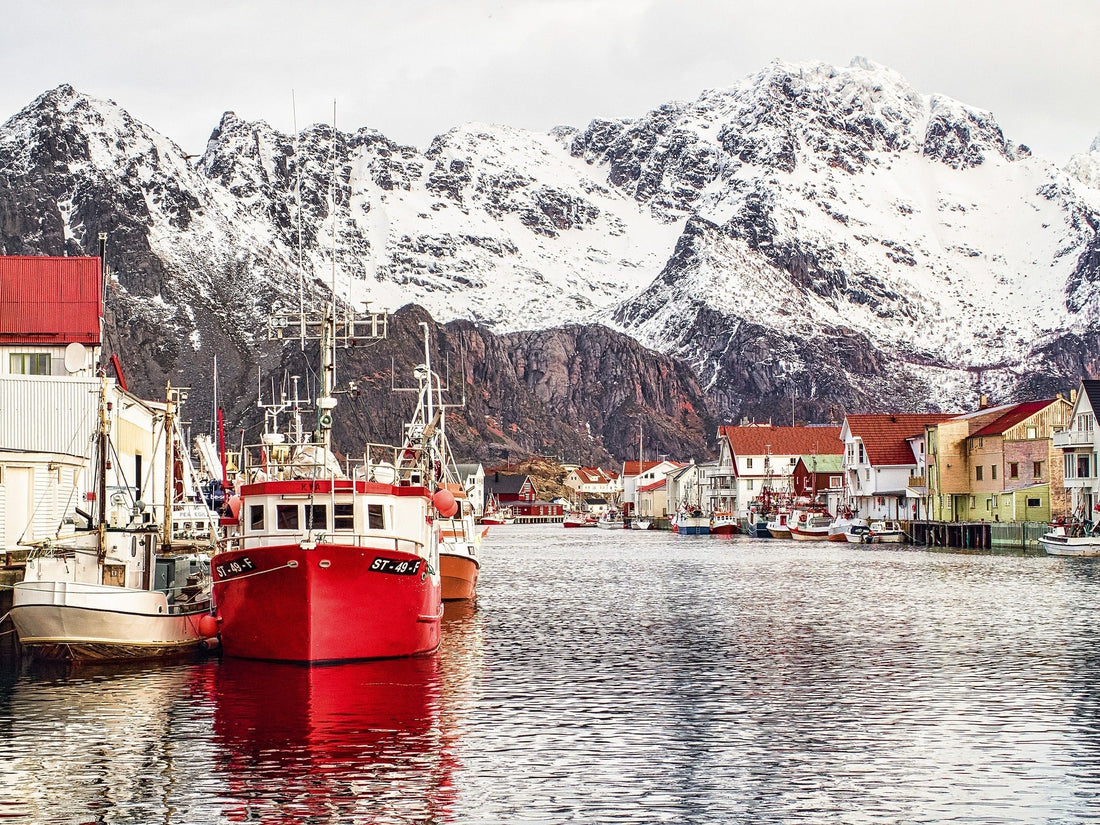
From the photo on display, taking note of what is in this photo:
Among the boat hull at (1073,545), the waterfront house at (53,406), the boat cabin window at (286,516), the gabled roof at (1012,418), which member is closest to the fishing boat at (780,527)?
the gabled roof at (1012,418)

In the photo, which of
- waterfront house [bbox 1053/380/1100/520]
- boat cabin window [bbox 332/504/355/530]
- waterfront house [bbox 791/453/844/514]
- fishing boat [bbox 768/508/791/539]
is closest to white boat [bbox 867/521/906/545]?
fishing boat [bbox 768/508/791/539]

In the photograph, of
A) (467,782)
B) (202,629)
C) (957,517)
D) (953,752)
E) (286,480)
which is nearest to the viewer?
(467,782)

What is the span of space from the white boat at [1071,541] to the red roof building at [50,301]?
6665 cm

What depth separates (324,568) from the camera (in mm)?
37094

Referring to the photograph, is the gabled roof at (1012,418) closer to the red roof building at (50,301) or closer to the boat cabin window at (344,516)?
the red roof building at (50,301)

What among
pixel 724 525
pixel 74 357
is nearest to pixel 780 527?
pixel 724 525

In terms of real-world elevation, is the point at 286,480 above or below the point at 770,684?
above

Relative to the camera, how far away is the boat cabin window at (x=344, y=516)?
129 feet

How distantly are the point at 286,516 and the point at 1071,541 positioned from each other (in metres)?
74.8

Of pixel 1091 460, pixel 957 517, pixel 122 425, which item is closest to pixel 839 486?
pixel 957 517

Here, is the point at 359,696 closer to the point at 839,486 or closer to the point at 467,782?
the point at 467,782

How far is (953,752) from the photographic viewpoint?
27828 millimetres

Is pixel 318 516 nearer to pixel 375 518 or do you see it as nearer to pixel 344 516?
pixel 344 516

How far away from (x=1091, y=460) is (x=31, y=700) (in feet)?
302
